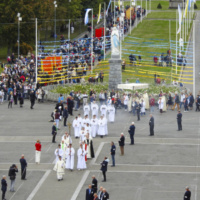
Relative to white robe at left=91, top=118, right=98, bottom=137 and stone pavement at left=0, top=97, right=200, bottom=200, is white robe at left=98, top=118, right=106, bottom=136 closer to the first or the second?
white robe at left=91, top=118, right=98, bottom=137

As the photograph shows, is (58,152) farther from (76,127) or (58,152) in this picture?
(76,127)

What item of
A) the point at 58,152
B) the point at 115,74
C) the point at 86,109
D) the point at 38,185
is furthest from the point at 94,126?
the point at 115,74

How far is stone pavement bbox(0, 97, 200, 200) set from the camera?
113ft

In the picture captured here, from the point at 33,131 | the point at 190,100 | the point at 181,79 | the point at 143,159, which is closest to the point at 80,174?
the point at 143,159

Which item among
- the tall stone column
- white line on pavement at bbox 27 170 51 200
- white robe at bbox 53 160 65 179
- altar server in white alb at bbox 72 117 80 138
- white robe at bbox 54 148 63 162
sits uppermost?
the tall stone column

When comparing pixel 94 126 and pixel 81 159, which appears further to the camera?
pixel 94 126

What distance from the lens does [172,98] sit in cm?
5431

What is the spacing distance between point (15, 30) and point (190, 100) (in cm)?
3133

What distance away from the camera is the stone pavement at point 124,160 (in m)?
34.5

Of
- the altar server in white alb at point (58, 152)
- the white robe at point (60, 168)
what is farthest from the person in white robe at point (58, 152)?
the white robe at point (60, 168)

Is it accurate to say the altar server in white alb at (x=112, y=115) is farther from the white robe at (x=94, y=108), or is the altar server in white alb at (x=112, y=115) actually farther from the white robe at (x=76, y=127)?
the white robe at (x=76, y=127)

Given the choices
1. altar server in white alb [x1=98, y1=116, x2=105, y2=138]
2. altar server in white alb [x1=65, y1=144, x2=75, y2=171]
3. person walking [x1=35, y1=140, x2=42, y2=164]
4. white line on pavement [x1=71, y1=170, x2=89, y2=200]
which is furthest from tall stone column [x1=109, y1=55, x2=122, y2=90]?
white line on pavement [x1=71, y1=170, x2=89, y2=200]

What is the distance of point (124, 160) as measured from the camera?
3959cm

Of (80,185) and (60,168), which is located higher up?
(60,168)
